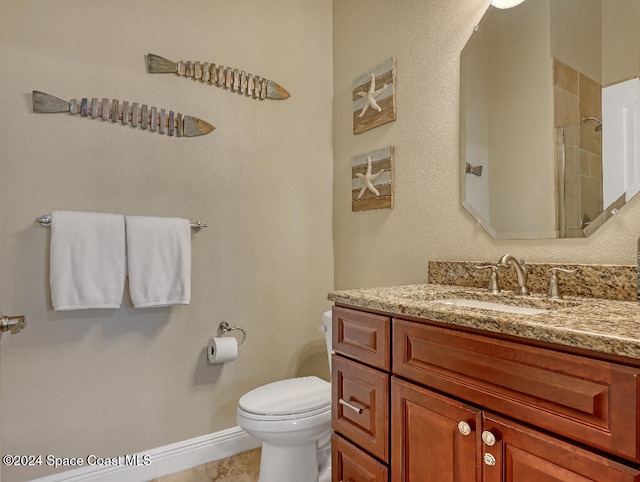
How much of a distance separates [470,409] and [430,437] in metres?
0.16

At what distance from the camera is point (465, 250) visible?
5.26ft

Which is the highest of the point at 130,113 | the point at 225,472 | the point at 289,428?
the point at 130,113

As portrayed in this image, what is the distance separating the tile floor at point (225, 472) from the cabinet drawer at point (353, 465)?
72 cm

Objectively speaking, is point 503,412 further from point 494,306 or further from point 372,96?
point 372,96

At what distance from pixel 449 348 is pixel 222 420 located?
5.03 ft

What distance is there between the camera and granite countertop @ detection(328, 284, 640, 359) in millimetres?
695

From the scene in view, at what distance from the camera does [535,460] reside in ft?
2.56

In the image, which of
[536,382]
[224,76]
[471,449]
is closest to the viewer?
[536,382]

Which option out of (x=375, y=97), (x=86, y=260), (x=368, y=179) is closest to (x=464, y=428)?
(x=368, y=179)

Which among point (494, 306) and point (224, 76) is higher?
point (224, 76)

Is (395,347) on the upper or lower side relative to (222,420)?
upper

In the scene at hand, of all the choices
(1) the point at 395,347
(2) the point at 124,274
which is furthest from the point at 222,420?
(1) the point at 395,347

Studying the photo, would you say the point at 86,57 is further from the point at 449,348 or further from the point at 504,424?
the point at 504,424

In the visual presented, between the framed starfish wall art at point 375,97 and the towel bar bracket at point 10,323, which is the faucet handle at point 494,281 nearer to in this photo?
the framed starfish wall art at point 375,97
